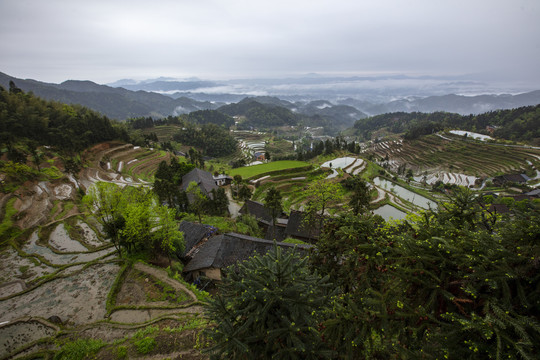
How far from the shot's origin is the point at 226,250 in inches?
715

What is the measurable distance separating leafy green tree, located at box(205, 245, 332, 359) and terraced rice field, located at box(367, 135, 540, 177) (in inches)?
3713

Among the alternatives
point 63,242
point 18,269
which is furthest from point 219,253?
point 63,242

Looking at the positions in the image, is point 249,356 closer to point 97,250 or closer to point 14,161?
point 97,250

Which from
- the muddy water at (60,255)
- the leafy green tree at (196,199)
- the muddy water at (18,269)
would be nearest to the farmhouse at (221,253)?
the muddy water at (60,255)

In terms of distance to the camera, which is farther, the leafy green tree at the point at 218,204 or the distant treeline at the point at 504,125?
the distant treeline at the point at 504,125

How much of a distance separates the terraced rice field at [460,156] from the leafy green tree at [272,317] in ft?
309

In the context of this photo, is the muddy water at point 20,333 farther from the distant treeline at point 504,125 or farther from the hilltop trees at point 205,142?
the distant treeline at point 504,125

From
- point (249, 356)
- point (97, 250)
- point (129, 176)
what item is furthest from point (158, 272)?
point (129, 176)

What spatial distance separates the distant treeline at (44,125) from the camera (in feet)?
138

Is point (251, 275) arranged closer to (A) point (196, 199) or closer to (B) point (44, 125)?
(A) point (196, 199)

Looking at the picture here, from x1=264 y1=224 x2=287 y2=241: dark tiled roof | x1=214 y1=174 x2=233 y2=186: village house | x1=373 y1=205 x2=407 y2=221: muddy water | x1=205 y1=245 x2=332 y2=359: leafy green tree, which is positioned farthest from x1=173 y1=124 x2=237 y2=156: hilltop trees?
x1=205 y1=245 x2=332 y2=359: leafy green tree

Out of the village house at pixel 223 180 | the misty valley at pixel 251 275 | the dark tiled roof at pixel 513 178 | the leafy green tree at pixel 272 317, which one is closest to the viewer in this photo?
the misty valley at pixel 251 275

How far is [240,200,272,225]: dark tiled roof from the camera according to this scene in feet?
108

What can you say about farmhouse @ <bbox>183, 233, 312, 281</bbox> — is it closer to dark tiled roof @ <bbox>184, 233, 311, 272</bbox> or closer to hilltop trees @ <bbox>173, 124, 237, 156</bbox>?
dark tiled roof @ <bbox>184, 233, 311, 272</bbox>
